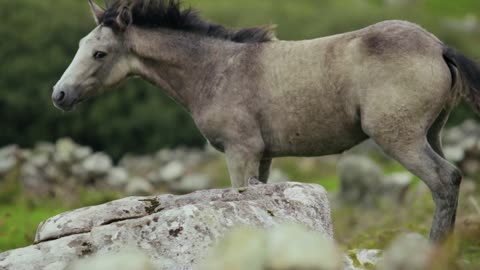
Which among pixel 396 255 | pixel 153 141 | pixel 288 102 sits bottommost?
pixel 153 141

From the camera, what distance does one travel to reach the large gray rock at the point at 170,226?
558cm

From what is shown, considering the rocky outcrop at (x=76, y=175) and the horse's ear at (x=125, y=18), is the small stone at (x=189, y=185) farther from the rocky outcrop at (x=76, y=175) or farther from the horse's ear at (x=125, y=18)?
the horse's ear at (x=125, y=18)

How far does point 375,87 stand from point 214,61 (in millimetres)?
1951

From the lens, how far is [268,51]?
8.87 m

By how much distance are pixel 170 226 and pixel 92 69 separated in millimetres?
3732

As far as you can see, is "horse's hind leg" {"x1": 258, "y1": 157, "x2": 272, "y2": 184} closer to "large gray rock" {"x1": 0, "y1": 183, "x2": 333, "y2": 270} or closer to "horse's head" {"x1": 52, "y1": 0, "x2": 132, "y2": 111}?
"horse's head" {"x1": 52, "y1": 0, "x2": 132, "y2": 111}

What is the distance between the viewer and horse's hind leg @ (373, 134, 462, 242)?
7.64 metres

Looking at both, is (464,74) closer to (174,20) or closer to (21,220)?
(174,20)

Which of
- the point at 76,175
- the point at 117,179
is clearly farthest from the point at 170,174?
the point at 76,175

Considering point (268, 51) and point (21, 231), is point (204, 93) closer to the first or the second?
point (268, 51)

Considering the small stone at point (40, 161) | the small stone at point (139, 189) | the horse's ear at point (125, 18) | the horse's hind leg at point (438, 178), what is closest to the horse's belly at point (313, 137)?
the horse's hind leg at point (438, 178)

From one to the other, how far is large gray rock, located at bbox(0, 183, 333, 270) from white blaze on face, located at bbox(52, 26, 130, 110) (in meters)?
2.66

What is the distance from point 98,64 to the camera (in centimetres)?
902

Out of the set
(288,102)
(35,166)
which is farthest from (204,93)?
(35,166)
